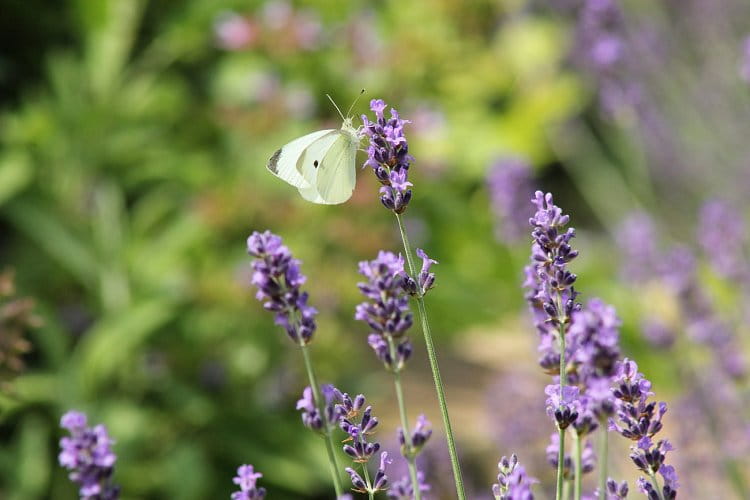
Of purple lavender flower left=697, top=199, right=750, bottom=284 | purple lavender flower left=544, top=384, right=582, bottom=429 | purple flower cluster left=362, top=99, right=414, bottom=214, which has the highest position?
purple lavender flower left=697, top=199, right=750, bottom=284

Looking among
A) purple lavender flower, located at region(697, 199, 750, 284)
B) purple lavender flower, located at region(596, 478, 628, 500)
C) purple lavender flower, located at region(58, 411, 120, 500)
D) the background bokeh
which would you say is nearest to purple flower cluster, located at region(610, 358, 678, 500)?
purple lavender flower, located at region(596, 478, 628, 500)

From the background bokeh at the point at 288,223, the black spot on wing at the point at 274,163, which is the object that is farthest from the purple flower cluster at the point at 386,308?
the background bokeh at the point at 288,223

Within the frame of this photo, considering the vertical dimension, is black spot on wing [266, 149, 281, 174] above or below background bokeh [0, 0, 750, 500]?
below

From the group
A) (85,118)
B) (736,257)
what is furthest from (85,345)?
(736,257)

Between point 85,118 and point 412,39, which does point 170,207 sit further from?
point 412,39

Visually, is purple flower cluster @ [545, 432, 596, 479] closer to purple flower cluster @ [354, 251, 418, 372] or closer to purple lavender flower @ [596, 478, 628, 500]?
purple lavender flower @ [596, 478, 628, 500]

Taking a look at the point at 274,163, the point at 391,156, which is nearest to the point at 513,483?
the point at 391,156
